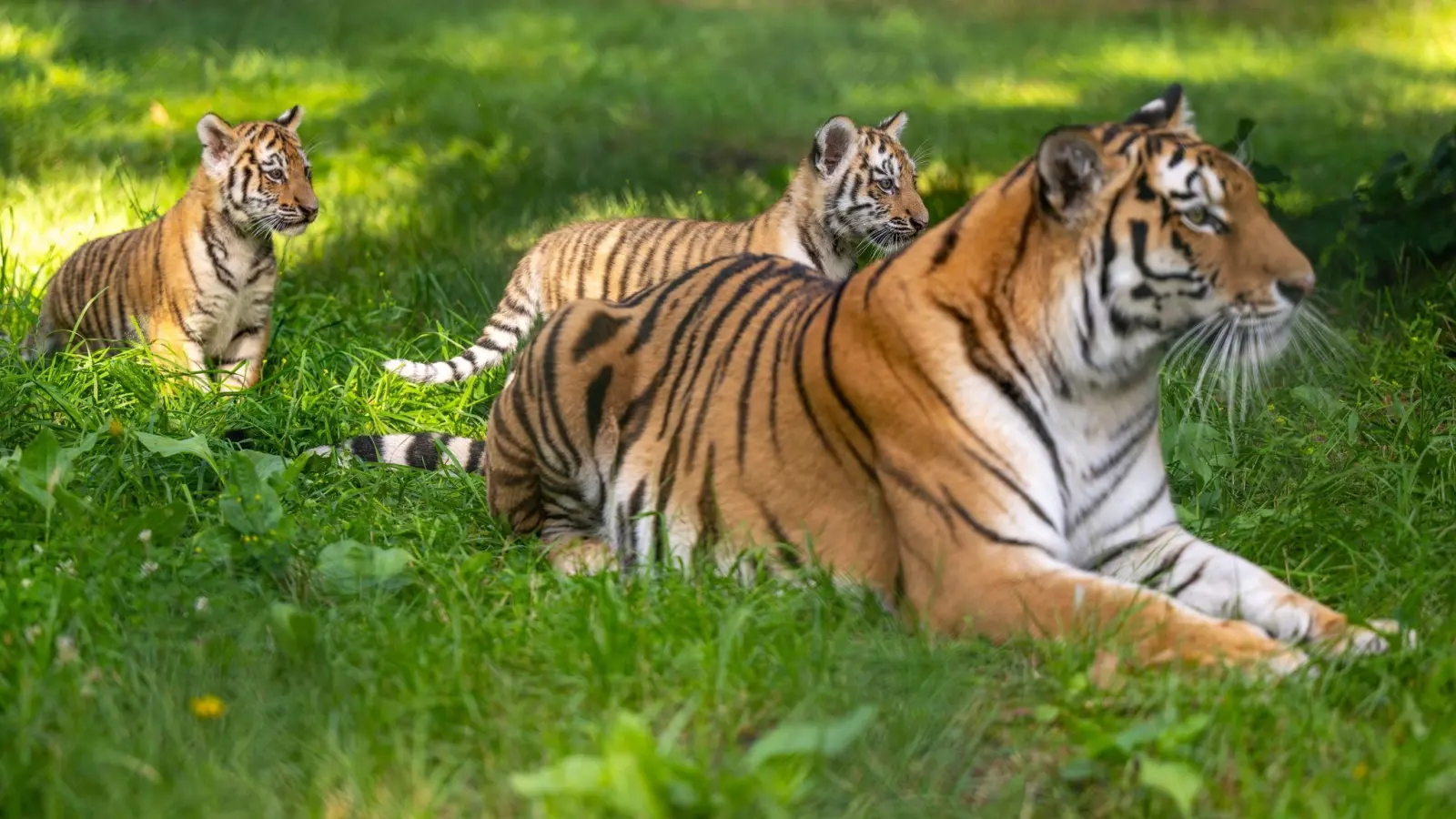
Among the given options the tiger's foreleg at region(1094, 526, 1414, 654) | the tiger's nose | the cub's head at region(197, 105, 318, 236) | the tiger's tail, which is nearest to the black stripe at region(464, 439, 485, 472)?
the tiger's tail

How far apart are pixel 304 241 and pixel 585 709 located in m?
4.69

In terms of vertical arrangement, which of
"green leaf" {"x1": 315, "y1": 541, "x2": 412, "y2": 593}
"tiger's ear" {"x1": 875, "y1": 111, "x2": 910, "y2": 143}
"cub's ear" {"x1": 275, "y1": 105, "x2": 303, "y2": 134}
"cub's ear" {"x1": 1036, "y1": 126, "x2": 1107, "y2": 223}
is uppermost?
"cub's ear" {"x1": 1036, "y1": 126, "x2": 1107, "y2": 223}

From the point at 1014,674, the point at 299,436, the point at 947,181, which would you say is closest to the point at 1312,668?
the point at 1014,674

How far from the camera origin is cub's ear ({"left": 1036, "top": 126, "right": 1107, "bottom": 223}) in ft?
10.2

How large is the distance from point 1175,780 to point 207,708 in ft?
5.63

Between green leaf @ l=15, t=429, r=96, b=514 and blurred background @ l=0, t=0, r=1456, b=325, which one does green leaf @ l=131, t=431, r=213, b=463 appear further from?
blurred background @ l=0, t=0, r=1456, b=325

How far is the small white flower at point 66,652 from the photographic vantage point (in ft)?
9.79

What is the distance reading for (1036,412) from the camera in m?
3.23

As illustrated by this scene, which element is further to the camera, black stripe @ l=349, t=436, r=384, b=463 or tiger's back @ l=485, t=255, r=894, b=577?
black stripe @ l=349, t=436, r=384, b=463

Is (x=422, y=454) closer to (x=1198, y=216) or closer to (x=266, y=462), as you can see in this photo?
(x=266, y=462)

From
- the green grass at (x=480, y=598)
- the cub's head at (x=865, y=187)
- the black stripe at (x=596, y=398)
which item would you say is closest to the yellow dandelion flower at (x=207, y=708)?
the green grass at (x=480, y=598)

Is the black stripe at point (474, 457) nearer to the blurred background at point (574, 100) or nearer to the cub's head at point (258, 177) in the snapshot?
the blurred background at point (574, 100)

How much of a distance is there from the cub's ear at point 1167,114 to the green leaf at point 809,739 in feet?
5.02

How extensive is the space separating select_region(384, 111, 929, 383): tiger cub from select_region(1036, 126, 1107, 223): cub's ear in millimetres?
2928
